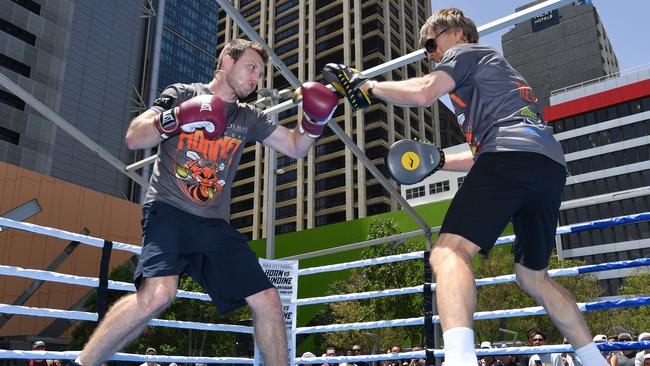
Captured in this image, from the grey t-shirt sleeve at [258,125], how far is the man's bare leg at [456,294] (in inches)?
59.7

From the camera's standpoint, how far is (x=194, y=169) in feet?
9.78

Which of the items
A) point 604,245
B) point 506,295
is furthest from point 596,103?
point 506,295

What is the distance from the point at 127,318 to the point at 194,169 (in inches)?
33.0

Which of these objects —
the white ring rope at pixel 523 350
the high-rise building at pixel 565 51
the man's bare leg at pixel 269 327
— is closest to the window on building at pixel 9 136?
the white ring rope at pixel 523 350

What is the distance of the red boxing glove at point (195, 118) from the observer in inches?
108

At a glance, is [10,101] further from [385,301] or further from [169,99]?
[169,99]

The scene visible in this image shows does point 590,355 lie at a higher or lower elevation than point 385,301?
lower

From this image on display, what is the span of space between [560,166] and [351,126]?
5147 cm

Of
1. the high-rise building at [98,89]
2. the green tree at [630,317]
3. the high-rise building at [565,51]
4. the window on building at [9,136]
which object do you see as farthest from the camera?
the high-rise building at [565,51]

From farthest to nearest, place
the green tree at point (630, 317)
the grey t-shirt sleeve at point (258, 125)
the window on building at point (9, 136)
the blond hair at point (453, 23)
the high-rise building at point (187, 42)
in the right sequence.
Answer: the high-rise building at point (187, 42), the window on building at point (9, 136), the green tree at point (630, 317), the grey t-shirt sleeve at point (258, 125), the blond hair at point (453, 23)

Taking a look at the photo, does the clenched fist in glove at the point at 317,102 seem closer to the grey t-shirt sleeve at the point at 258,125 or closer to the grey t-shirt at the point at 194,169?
the grey t-shirt sleeve at the point at 258,125

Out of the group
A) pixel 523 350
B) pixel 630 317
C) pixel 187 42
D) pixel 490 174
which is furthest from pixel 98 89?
pixel 490 174

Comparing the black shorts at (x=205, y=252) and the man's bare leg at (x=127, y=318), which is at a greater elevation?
the black shorts at (x=205, y=252)

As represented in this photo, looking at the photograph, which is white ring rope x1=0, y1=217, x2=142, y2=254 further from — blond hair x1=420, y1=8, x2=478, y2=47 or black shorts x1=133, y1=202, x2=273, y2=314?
blond hair x1=420, y1=8, x2=478, y2=47
